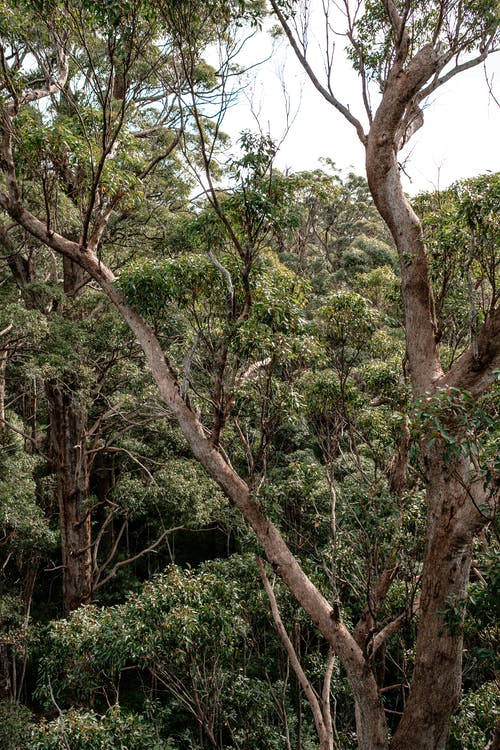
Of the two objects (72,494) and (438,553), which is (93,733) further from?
(72,494)

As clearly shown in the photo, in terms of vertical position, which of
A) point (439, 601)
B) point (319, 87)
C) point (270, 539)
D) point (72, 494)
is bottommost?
point (439, 601)

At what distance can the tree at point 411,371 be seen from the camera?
12.3 feet

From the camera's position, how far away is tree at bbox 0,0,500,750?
376cm

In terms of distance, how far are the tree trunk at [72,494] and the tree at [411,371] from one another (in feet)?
12.5

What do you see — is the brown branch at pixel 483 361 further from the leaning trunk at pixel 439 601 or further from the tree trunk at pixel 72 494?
the tree trunk at pixel 72 494

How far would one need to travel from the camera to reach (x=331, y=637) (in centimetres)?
415

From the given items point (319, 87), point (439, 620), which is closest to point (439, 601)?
point (439, 620)

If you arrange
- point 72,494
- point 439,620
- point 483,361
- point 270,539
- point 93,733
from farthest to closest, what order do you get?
1. point 72,494
2. point 270,539
3. point 93,733
4. point 439,620
5. point 483,361

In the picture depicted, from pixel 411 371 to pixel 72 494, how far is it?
6.15m

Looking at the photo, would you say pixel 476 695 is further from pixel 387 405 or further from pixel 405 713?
pixel 387 405

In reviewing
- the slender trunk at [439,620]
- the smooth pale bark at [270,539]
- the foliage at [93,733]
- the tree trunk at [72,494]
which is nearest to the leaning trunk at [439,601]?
the slender trunk at [439,620]

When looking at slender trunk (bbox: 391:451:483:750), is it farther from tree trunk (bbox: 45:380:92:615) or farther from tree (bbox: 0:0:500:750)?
tree trunk (bbox: 45:380:92:615)

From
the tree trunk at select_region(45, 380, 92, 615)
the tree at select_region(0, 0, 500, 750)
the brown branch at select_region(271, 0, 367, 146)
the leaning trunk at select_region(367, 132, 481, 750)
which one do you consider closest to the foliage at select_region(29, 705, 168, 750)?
the tree at select_region(0, 0, 500, 750)

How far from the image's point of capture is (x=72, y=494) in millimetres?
8531
